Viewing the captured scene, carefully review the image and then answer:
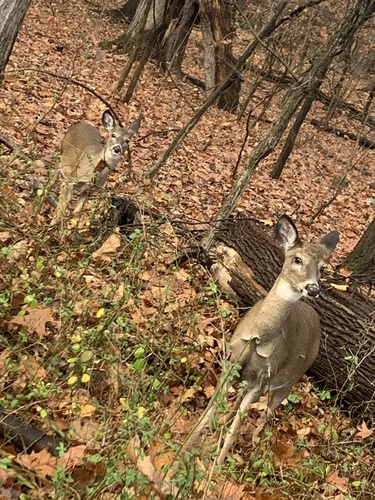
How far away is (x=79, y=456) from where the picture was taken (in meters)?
3.13

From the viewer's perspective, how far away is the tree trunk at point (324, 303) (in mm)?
5992

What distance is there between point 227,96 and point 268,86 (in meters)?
4.24

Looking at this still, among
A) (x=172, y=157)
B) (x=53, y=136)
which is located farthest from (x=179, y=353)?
(x=172, y=157)

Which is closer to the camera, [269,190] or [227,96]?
[269,190]

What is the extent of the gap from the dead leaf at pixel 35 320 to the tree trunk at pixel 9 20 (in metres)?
2.82

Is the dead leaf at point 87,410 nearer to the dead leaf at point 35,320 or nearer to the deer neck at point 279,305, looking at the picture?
the dead leaf at point 35,320

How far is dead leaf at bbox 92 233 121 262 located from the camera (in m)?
5.43

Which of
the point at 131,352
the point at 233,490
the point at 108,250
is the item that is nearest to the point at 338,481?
the point at 233,490

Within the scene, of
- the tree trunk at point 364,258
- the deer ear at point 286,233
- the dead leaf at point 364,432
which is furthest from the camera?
the tree trunk at point 364,258

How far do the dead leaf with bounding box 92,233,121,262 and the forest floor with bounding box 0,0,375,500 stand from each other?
14 mm

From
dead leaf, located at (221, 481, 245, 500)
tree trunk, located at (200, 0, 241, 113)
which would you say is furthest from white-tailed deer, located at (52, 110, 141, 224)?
tree trunk, located at (200, 0, 241, 113)

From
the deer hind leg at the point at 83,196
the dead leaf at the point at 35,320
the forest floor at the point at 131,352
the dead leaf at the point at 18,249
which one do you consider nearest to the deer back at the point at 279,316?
the forest floor at the point at 131,352

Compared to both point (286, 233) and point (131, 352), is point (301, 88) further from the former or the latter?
point (131, 352)

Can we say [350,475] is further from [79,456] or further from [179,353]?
[79,456]
